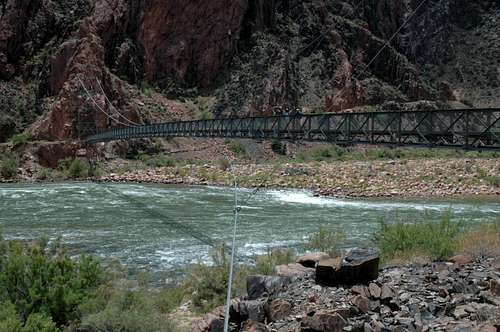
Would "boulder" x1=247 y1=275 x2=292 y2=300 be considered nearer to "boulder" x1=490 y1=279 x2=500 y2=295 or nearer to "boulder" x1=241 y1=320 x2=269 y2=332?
"boulder" x1=241 y1=320 x2=269 y2=332

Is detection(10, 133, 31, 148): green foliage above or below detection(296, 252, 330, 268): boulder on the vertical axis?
below

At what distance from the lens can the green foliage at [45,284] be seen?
6145mm

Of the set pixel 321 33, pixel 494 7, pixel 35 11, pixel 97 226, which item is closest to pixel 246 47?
pixel 321 33

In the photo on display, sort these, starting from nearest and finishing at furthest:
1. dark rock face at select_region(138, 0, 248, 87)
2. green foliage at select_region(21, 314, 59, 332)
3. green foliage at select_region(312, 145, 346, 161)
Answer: green foliage at select_region(21, 314, 59, 332) → green foliage at select_region(312, 145, 346, 161) → dark rock face at select_region(138, 0, 248, 87)

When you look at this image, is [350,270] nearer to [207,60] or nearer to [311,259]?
[311,259]

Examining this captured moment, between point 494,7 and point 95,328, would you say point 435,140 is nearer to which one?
point 95,328

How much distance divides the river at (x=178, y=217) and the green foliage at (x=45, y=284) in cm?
297

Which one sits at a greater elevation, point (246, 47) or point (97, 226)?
point (246, 47)

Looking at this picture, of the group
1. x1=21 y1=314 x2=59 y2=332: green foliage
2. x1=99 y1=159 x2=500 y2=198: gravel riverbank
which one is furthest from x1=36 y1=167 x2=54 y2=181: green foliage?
x1=21 y1=314 x2=59 y2=332: green foliage

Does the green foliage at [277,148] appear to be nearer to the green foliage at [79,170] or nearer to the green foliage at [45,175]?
the green foliage at [79,170]

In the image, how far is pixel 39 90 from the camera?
42875 millimetres

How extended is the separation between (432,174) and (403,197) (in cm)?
540

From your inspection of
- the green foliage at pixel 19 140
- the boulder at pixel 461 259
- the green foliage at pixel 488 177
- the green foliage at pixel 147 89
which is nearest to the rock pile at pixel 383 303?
the boulder at pixel 461 259

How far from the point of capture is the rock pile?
5.39 meters
